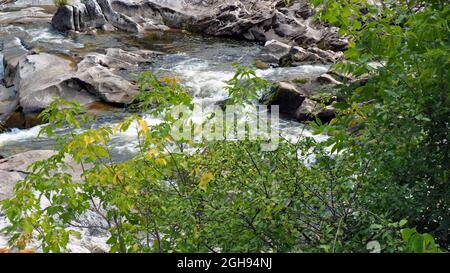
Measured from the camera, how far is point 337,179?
167 inches

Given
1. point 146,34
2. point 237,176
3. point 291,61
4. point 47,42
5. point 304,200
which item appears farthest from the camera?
point 146,34

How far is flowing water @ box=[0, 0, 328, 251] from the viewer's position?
13586 millimetres

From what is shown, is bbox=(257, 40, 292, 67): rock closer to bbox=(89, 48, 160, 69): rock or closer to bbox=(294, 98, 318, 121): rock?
bbox=(89, 48, 160, 69): rock

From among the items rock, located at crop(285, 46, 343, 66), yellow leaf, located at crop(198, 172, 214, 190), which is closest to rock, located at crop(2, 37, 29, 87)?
rock, located at crop(285, 46, 343, 66)

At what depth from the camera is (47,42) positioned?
2216 cm

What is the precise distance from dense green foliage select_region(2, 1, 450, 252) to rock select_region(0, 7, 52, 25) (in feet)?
76.6

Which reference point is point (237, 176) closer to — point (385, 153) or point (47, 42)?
point (385, 153)

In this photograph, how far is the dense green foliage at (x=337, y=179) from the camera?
3.76 metres

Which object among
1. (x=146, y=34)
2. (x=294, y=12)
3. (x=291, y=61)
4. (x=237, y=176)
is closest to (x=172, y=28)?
(x=146, y=34)

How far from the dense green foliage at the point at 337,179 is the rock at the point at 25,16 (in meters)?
23.4

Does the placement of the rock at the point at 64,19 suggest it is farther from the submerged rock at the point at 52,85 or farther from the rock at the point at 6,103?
the rock at the point at 6,103

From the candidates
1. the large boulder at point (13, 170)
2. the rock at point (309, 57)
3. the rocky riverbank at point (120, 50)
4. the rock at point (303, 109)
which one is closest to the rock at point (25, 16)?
the rocky riverbank at point (120, 50)

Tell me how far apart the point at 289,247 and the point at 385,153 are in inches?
37.8

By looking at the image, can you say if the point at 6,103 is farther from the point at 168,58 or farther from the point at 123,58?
the point at 168,58
